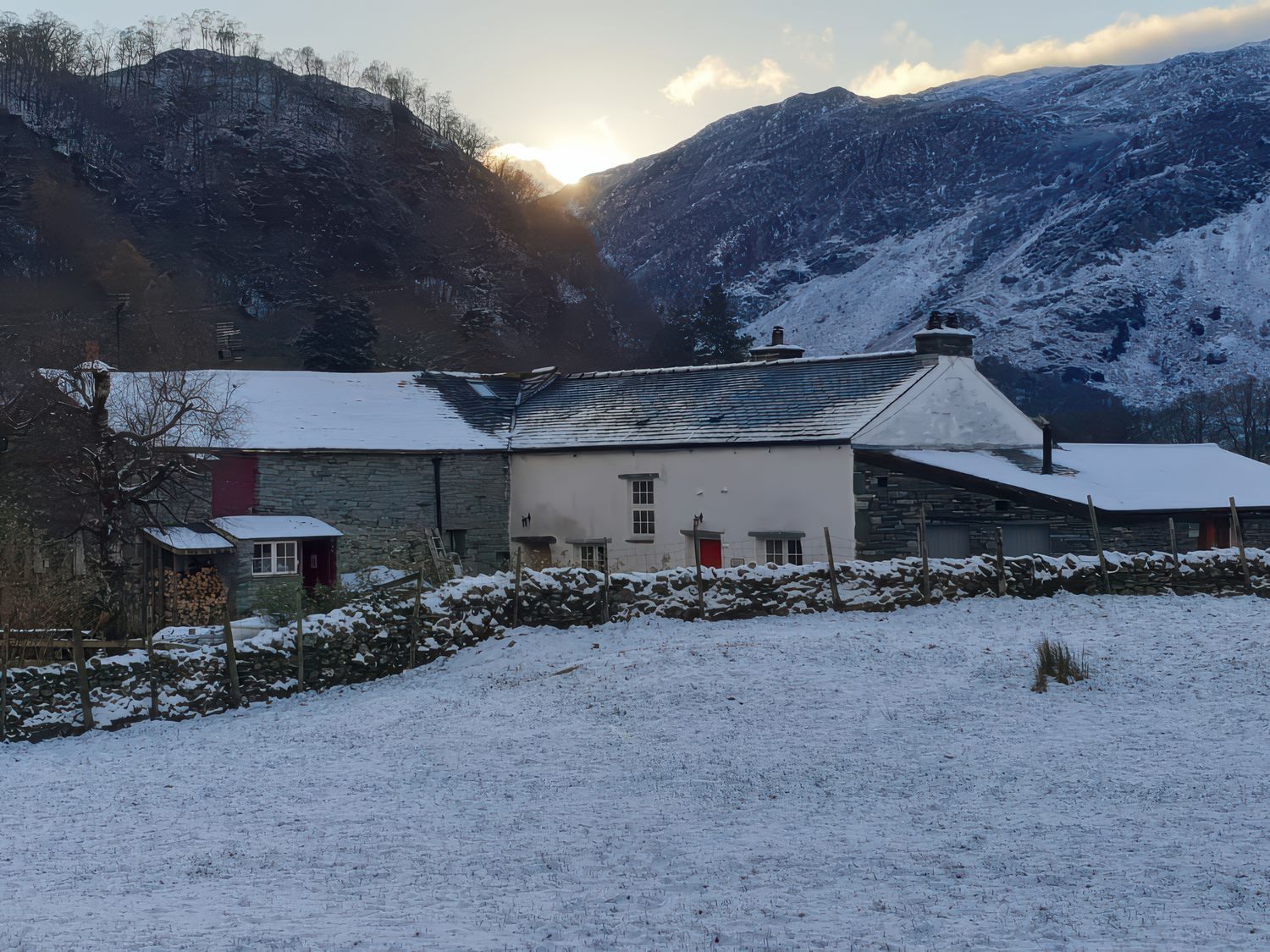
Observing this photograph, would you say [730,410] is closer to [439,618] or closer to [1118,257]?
[439,618]

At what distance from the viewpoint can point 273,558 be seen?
3136 centimetres

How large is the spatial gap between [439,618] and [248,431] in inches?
547

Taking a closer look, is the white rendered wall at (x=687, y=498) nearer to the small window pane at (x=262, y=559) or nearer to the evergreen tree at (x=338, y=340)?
the small window pane at (x=262, y=559)

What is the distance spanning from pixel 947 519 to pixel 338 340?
40063 mm

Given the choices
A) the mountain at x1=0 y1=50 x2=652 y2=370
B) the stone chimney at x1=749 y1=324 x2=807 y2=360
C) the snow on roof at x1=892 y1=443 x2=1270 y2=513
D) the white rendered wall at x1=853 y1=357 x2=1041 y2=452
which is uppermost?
the mountain at x1=0 y1=50 x2=652 y2=370

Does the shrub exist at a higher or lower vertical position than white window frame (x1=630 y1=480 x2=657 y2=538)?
lower

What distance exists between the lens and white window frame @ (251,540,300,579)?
31016 mm

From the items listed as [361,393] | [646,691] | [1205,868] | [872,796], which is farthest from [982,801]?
[361,393]

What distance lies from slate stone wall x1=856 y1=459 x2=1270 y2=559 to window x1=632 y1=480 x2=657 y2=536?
652 centimetres

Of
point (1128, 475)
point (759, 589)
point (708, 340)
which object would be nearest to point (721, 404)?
point (1128, 475)

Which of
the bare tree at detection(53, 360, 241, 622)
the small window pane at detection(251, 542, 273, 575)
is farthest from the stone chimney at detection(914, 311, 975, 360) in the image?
the bare tree at detection(53, 360, 241, 622)

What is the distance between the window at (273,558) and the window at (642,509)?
9.72 m

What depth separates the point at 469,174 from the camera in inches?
5271

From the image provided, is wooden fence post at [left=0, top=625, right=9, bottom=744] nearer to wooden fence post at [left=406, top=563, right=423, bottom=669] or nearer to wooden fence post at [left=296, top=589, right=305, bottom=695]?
wooden fence post at [left=296, top=589, right=305, bottom=695]
